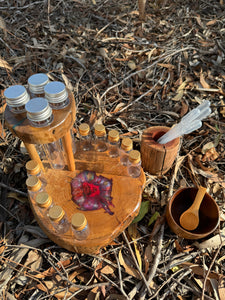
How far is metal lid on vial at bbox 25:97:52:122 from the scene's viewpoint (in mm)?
765

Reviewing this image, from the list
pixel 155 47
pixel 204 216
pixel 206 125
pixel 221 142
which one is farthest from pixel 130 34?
pixel 204 216

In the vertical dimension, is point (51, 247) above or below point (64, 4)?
below

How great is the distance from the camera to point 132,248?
111 cm

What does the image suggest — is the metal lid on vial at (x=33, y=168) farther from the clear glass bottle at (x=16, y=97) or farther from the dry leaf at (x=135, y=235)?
the dry leaf at (x=135, y=235)

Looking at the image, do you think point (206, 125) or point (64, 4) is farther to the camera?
point (64, 4)

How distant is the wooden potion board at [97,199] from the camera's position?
972 millimetres

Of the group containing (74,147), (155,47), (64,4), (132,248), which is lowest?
(132,248)

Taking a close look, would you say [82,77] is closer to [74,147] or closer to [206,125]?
[74,147]

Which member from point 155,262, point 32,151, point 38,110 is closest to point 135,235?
point 155,262

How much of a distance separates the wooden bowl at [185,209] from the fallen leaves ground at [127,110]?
0.06m

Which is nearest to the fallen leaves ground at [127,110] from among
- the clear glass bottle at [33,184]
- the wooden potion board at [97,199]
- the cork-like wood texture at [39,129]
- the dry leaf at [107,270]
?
the dry leaf at [107,270]

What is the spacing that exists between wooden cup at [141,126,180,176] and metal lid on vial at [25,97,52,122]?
0.55 metres

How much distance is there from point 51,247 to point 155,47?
4.87 feet

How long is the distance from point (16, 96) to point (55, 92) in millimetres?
122
